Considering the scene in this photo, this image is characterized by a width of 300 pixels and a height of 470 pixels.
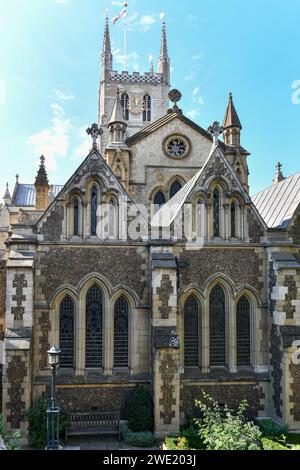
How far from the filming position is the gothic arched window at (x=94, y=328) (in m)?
14.1

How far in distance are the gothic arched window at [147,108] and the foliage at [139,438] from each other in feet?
129

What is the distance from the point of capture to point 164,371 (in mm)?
12867

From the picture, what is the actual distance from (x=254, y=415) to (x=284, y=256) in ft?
18.4

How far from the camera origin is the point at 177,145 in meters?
21.9

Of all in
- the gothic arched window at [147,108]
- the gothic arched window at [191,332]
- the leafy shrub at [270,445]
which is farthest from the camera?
the gothic arched window at [147,108]

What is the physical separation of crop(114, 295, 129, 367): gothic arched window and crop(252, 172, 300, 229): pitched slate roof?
6443mm

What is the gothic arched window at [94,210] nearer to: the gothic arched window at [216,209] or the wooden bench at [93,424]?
the gothic arched window at [216,209]

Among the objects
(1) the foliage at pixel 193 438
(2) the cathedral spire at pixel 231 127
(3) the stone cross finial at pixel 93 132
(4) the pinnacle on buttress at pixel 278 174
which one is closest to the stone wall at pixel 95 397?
(1) the foliage at pixel 193 438

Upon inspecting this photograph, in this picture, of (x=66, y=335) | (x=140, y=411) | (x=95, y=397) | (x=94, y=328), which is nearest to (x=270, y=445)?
(x=140, y=411)

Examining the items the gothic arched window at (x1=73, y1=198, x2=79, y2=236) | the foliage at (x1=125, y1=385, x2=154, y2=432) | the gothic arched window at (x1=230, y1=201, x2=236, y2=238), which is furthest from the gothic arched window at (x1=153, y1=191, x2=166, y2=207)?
the foliage at (x1=125, y1=385, x2=154, y2=432)
